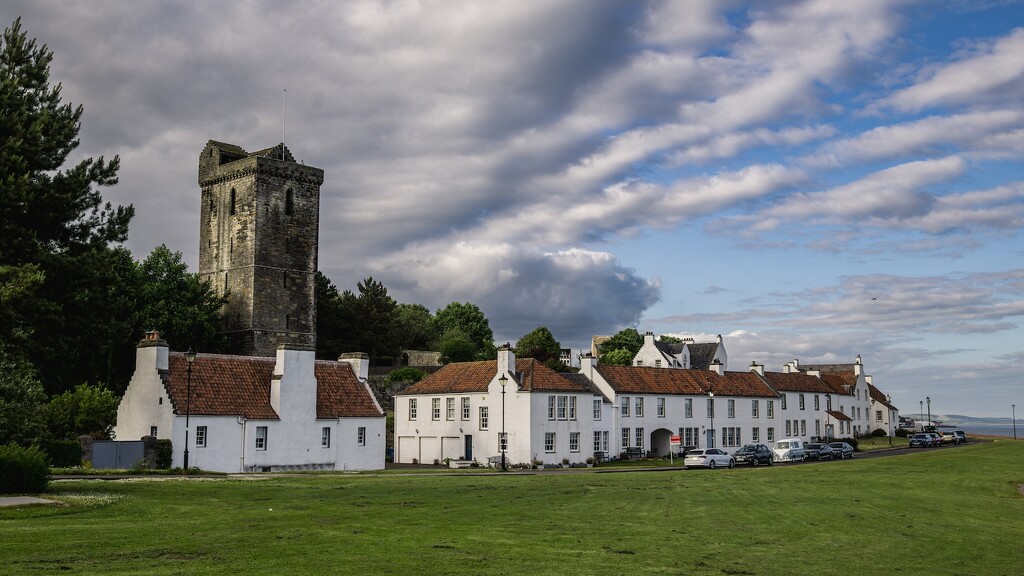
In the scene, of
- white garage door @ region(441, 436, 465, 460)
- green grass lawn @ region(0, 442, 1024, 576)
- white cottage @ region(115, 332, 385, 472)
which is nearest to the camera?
green grass lawn @ region(0, 442, 1024, 576)

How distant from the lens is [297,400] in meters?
56.4

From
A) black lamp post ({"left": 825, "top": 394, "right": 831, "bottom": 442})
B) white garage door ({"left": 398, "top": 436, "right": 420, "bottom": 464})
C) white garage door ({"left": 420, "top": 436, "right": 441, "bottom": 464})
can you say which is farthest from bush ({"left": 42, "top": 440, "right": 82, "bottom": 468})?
black lamp post ({"left": 825, "top": 394, "right": 831, "bottom": 442})

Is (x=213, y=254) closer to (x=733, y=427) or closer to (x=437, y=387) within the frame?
(x=437, y=387)

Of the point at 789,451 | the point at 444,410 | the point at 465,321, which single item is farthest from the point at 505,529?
the point at 465,321

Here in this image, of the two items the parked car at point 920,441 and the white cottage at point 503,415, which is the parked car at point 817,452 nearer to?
the white cottage at point 503,415

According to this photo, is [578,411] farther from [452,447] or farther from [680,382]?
[680,382]

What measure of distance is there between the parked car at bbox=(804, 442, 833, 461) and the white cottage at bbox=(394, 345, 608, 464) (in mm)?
15919

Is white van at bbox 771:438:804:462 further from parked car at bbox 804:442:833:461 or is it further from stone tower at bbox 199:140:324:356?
stone tower at bbox 199:140:324:356

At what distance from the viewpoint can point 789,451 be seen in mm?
68000

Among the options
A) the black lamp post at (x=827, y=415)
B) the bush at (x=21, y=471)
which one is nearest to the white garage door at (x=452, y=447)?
the bush at (x=21, y=471)

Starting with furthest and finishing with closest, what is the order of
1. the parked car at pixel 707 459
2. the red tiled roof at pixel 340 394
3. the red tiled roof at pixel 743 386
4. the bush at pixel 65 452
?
the red tiled roof at pixel 743 386
the red tiled roof at pixel 340 394
the parked car at pixel 707 459
the bush at pixel 65 452

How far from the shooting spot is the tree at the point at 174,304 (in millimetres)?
80938

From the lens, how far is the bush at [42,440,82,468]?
4856 cm

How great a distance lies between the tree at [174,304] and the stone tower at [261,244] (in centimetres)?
597
